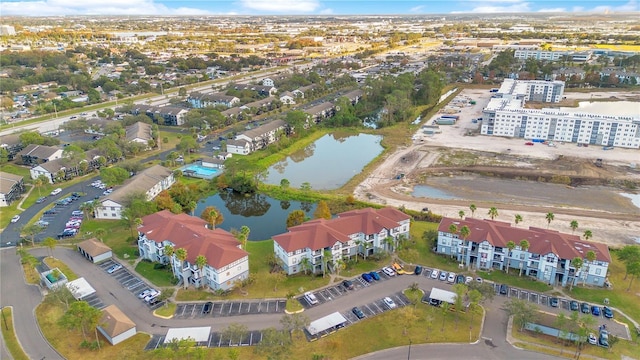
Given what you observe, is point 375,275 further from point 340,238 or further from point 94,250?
point 94,250

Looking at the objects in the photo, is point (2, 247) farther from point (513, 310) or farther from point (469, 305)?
point (513, 310)

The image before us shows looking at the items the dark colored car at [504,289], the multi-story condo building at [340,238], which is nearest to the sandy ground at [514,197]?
the multi-story condo building at [340,238]

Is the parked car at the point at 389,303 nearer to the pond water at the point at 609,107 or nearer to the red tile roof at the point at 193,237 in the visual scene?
the red tile roof at the point at 193,237

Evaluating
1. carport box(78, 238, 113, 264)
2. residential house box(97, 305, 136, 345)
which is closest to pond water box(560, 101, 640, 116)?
carport box(78, 238, 113, 264)

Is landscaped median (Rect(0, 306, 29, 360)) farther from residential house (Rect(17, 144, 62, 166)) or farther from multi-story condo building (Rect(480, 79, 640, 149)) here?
multi-story condo building (Rect(480, 79, 640, 149))

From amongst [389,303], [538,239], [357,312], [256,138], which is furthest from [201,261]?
[256,138]

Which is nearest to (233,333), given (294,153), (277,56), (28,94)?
(294,153)
